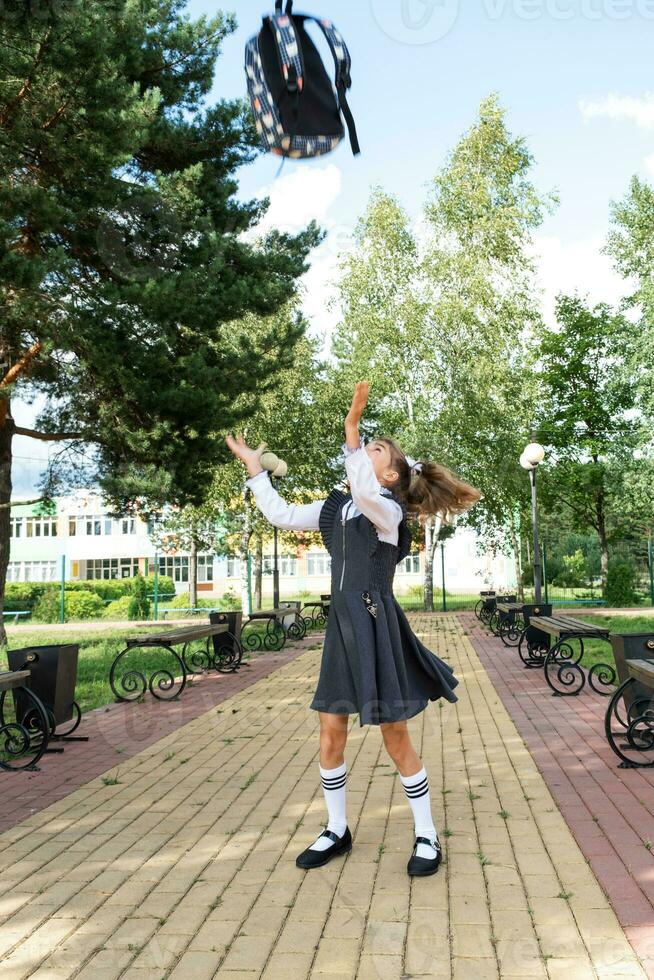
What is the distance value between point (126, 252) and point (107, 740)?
795 cm

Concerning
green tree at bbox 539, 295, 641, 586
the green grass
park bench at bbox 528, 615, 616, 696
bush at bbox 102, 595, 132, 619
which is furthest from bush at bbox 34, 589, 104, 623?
park bench at bbox 528, 615, 616, 696

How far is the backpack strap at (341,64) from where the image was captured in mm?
2775

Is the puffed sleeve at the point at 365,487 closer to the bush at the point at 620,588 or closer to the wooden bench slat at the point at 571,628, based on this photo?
the wooden bench slat at the point at 571,628

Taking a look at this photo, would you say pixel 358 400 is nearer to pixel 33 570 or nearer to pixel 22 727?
pixel 22 727

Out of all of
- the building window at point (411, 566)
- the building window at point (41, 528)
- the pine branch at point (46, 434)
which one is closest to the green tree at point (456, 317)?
the pine branch at point (46, 434)

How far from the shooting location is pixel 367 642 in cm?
360

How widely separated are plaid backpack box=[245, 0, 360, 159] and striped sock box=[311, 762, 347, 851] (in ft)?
7.83

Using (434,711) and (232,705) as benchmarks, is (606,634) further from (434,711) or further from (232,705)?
(232,705)

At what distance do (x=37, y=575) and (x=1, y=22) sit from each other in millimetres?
48514

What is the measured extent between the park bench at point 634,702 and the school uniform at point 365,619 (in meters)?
2.18

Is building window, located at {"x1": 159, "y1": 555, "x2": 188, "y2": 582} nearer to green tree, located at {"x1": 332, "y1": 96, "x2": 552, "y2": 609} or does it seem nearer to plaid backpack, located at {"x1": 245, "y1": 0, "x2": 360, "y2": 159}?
green tree, located at {"x1": 332, "y1": 96, "x2": 552, "y2": 609}

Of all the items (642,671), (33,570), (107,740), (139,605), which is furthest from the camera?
(33,570)

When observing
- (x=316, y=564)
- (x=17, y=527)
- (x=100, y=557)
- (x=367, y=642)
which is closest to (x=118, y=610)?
(x=316, y=564)

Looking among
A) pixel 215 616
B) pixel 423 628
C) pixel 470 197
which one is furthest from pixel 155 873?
pixel 470 197
